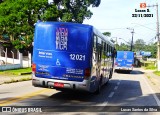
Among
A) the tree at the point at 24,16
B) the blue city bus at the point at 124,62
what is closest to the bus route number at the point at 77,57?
the tree at the point at 24,16

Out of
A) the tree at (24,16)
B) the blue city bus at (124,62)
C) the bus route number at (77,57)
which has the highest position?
the tree at (24,16)

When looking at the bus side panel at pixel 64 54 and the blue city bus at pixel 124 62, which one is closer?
the bus side panel at pixel 64 54

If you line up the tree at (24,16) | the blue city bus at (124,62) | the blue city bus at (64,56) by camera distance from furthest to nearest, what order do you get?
the blue city bus at (124,62) < the tree at (24,16) < the blue city bus at (64,56)

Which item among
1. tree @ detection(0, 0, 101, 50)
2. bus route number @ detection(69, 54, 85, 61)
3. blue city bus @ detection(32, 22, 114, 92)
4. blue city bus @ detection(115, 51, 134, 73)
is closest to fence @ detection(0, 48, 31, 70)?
tree @ detection(0, 0, 101, 50)

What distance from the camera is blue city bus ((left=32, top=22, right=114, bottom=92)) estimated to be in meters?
13.4

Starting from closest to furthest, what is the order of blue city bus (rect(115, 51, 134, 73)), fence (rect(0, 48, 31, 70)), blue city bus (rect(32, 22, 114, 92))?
1. blue city bus (rect(32, 22, 114, 92))
2. fence (rect(0, 48, 31, 70))
3. blue city bus (rect(115, 51, 134, 73))

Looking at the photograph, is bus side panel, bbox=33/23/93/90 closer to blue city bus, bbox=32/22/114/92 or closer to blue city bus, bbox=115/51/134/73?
blue city bus, bbox=32/22/114/92

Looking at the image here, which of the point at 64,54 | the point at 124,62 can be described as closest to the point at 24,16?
the point at 124,62

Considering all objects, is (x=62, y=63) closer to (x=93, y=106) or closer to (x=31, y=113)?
(x=93, y=106)

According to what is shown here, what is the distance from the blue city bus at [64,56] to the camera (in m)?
13.4

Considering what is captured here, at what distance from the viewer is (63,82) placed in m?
A: 13.4

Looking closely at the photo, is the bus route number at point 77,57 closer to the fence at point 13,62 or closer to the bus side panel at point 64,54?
the bus side panel at point 64,54

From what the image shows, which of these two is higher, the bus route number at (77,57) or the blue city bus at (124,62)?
the bus route number at (77,57)

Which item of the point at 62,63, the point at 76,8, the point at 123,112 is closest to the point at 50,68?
the point at 62,63
